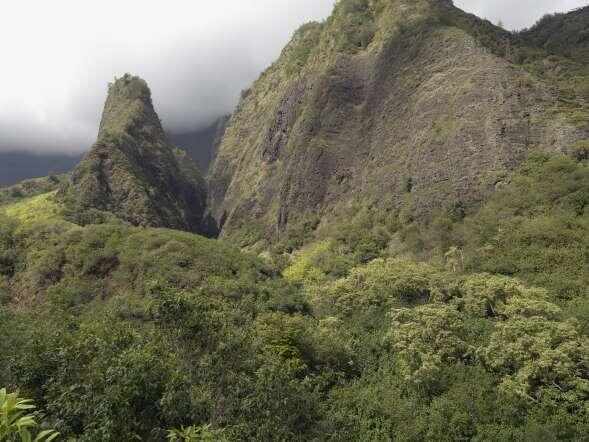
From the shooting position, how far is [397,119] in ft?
258

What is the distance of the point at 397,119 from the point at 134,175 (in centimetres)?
6060

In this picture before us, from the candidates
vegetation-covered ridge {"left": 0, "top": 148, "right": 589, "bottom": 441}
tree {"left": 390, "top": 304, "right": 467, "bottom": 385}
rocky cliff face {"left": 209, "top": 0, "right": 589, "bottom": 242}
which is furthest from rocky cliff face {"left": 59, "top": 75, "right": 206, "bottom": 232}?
tree {"left": 390, "top": 304, "right": 467, "bottom": 385}

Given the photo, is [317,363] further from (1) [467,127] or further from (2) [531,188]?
(1) [467,127]

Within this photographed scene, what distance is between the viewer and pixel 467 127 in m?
62.2

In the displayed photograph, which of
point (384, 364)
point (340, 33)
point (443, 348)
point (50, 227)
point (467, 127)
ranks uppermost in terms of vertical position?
point (340, 33)

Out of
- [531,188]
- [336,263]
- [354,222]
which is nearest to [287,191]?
[354,222]

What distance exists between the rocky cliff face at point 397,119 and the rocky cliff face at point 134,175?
14.8 m

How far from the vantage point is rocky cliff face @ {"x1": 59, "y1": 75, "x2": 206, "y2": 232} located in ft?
306

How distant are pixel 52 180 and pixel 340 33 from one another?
87.8 metres

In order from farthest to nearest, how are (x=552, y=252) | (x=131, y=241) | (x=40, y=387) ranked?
1. (x=131, y=241)
2. (x=552, y=252)
3. (x=40, y=387)

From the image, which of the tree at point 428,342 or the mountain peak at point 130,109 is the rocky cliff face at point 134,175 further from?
the tree at point 428,342

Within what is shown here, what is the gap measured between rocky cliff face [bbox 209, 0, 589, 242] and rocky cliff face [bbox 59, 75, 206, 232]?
48.5 feet

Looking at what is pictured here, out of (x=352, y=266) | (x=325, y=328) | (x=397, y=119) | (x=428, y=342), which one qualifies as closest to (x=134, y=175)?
(x=397, y=119)

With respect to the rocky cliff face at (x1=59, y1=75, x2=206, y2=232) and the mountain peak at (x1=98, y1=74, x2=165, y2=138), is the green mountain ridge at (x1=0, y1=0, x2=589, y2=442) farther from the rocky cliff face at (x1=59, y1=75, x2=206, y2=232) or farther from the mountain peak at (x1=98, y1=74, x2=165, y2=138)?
the mountain peak at (x1=98, y1=74, x2=165, y2=138)
